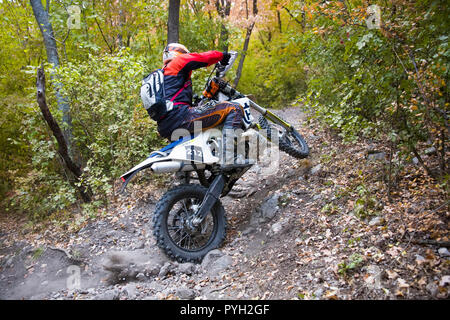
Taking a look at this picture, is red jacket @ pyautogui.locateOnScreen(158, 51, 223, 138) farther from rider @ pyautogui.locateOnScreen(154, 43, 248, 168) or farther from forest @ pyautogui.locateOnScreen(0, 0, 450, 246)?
forest @ pyautogui.locateOnScreen(0, 0, 450, 246)

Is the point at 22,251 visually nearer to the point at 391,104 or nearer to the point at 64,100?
the point at 64,100

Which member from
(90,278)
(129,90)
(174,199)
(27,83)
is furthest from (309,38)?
(27,83)

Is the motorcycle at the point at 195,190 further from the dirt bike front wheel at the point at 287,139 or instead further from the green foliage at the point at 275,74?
the green foliage at the point at 275,74

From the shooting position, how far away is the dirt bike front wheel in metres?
5.23

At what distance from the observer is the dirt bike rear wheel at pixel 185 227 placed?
3.99m

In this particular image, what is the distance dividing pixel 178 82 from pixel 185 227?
72.7 inches

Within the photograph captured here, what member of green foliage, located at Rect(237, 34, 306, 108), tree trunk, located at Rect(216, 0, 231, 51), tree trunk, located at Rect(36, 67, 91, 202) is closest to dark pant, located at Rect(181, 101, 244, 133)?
tree trunk, located at Rect(36, 67, 91, 202)

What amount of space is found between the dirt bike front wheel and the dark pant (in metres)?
0.85

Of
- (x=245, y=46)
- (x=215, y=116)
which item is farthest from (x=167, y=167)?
(x=245, y=46)

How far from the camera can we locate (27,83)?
9.16m

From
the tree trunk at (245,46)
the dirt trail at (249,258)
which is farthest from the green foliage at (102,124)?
the tree trunk at (245,46)

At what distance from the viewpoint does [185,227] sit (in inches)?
167

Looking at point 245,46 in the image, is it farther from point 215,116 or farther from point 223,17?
point 215,116
